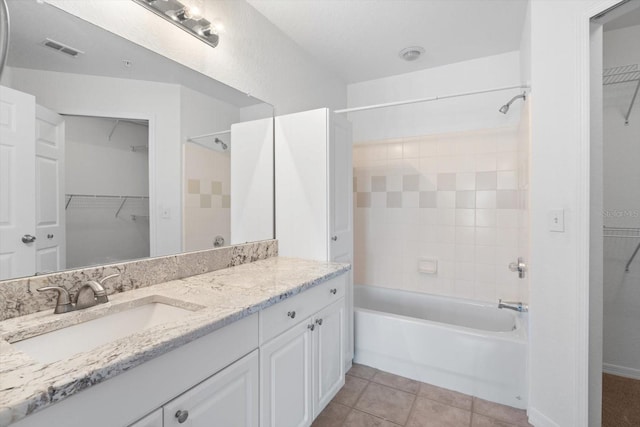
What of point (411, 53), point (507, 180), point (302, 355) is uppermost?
point (411, 53)

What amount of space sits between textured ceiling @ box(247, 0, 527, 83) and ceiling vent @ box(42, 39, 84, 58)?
1139 mm

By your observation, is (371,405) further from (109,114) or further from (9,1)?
(9,1)

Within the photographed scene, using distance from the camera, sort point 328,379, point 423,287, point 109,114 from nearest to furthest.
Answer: point 109,114
point 328,379
point 423,287

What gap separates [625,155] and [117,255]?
272 centimetres

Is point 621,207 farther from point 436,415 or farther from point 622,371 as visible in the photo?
Answer: point 436,415

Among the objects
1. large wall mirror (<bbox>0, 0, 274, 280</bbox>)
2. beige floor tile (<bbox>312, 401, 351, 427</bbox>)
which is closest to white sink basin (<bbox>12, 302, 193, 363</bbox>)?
large wall mirror (<bbox>0, 0, 274, 280</bbox>)

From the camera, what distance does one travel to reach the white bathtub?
71.3 inches

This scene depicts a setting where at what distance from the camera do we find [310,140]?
6.36 ft

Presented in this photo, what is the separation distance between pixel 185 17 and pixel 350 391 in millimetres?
2316

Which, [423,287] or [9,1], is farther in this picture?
[423,287]

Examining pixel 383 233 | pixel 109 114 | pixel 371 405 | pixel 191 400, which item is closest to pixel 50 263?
pixel 109 114

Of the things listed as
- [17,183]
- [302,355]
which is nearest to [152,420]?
[302,355]

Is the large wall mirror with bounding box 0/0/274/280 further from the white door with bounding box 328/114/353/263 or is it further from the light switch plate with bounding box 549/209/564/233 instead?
the light switch plate with bounding box 549/209/564/233

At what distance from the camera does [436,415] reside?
174cm
